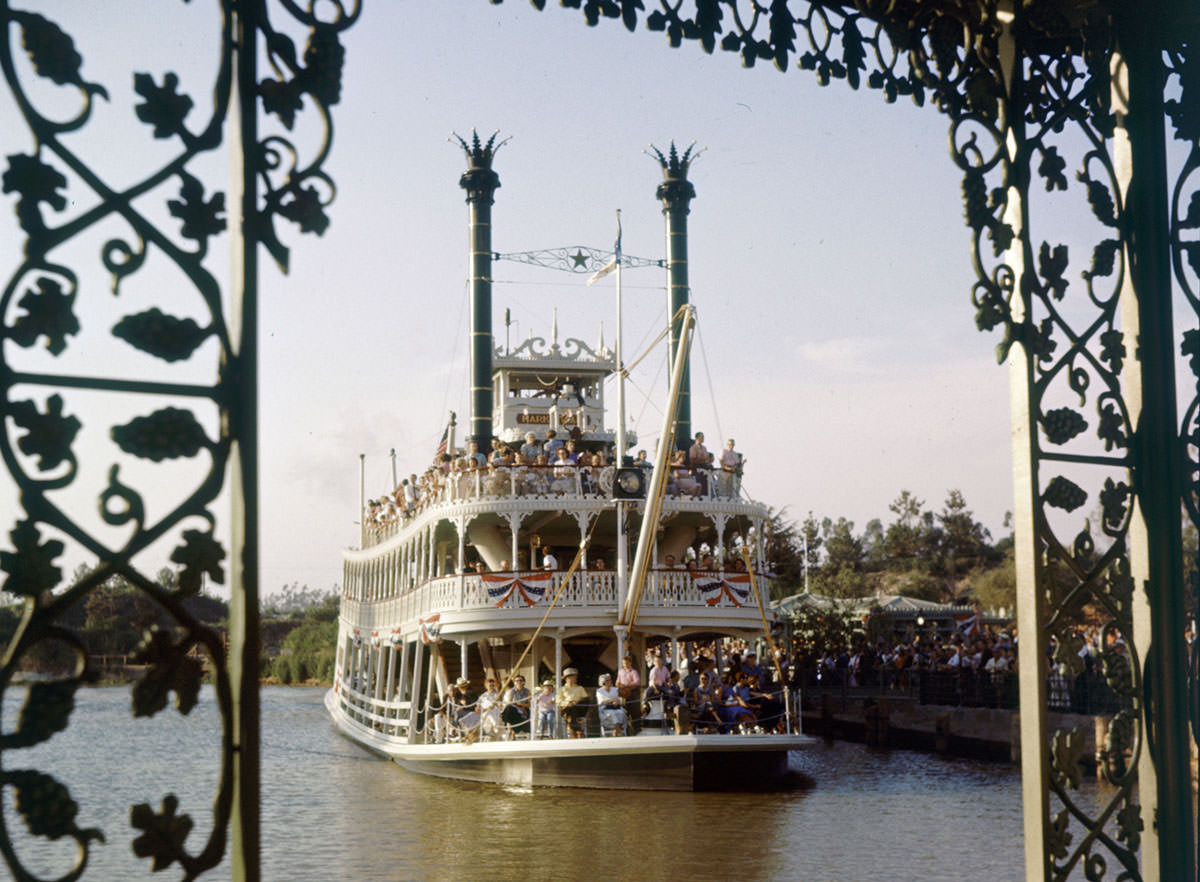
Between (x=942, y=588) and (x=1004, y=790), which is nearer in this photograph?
(x=1004, y=790)

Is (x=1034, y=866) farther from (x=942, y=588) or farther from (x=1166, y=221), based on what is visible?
(x=942, y=588)

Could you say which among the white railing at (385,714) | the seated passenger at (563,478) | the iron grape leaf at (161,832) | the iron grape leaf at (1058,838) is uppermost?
the seated passenger at (563,478)

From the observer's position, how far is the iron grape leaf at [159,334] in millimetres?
2295

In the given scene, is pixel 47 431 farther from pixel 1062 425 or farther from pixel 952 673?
pixel 952 673

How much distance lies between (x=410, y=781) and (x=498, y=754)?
3241 mm

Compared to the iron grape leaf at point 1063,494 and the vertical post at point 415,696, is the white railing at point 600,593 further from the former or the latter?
the iron grape leaf at point 1063,494

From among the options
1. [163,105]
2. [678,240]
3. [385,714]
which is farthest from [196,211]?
[678,240]

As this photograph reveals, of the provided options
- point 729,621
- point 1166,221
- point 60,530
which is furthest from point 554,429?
point 60,530

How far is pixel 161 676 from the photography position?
2205mm

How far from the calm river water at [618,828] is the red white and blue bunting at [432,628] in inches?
87.9

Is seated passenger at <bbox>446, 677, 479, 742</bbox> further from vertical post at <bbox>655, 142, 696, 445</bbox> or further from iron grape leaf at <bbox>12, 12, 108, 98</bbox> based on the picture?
iron grape leaf at <bbox>12, 12, 108, 98</bbox>

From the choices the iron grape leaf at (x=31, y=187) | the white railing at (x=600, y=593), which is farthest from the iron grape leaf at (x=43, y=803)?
the white railing at (x=600, y=593)

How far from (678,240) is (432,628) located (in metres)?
12.6

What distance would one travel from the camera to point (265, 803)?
63.0 feet
